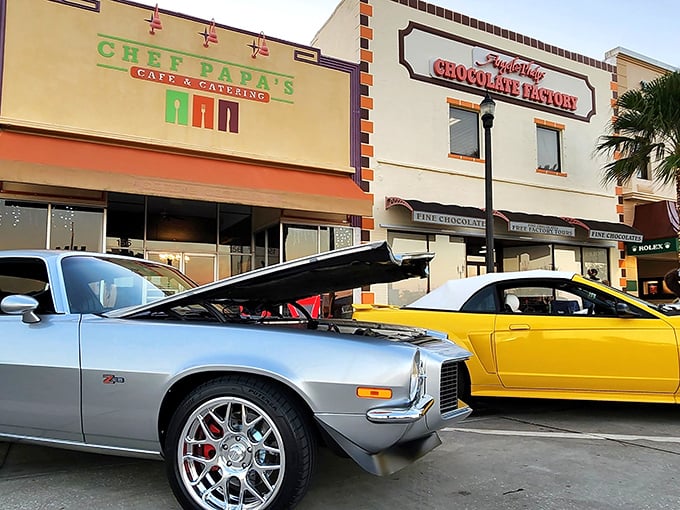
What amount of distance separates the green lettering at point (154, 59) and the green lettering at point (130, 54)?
235 millimetres

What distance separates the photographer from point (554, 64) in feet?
51.0

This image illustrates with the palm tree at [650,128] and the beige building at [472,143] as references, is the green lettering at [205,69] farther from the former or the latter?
the palm tree at [650,128]

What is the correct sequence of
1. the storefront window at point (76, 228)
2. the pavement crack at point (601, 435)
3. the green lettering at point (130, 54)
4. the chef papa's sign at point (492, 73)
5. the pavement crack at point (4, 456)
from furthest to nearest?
the chef papa's sign at point (492, 73), the green lettering at point (130, 54), the storefront window at point (76, 228), the pavement crack at point (601, 435), the pavement crack at point (4, 456)

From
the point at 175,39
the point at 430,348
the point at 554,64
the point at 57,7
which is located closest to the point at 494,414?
the point at 430,348

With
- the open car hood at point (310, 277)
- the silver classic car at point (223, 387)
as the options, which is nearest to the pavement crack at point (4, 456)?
the silver classic car at point (223, 387)

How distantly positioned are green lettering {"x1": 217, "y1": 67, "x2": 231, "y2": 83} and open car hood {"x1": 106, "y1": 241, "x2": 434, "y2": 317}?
26.9 feet

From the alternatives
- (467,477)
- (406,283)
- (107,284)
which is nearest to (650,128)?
(406,283)

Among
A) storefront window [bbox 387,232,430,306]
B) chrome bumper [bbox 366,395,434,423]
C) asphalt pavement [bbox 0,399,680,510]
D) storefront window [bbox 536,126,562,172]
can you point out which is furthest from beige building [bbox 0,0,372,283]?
chrome bumper [bbox 366,395,434,423]

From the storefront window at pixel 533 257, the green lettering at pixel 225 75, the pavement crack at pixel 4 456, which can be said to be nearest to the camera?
the pavement crack at pixel 4 456

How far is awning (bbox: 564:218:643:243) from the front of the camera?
571 inches

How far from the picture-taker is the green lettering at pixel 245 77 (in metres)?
11.4

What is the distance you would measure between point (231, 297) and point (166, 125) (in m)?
7.79

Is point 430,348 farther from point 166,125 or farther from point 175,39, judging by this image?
point 175,39

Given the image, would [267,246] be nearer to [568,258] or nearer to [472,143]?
[472,143]
